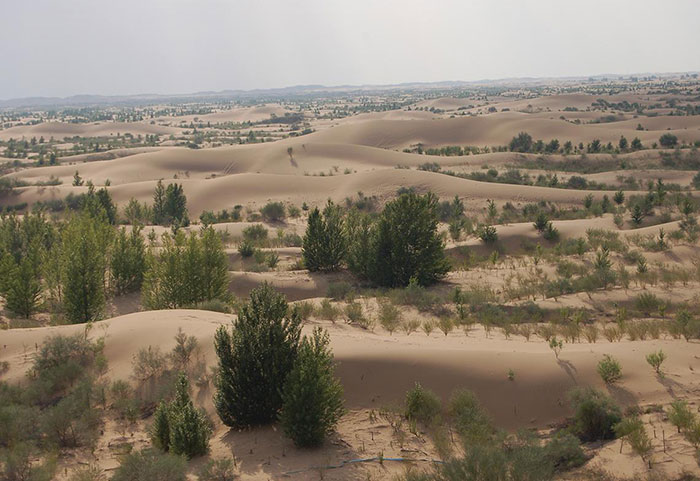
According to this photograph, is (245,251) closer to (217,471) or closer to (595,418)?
(217,471)

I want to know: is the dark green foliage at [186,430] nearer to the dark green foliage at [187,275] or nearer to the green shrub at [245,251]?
the dark green foliage at [187,275]

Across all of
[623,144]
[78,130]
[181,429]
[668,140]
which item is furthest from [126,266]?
[78,130]

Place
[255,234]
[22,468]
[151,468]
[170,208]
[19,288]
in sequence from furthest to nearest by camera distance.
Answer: [170,208] < [255,234] < [19,288] < [22,468] < [151,468]

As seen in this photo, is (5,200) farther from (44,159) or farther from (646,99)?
(646,99)

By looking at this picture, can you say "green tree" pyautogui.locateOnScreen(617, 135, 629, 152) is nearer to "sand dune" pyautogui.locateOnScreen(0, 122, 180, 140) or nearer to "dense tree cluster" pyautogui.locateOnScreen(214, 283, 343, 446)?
"dense tree cluster" pyautogui.locateOnScreen(214, 283, 343, 446)

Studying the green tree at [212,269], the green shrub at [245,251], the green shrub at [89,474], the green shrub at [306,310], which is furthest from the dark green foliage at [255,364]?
the green shrub at [245,251]

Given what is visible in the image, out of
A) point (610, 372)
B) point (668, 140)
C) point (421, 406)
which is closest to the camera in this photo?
point (421, 406)
